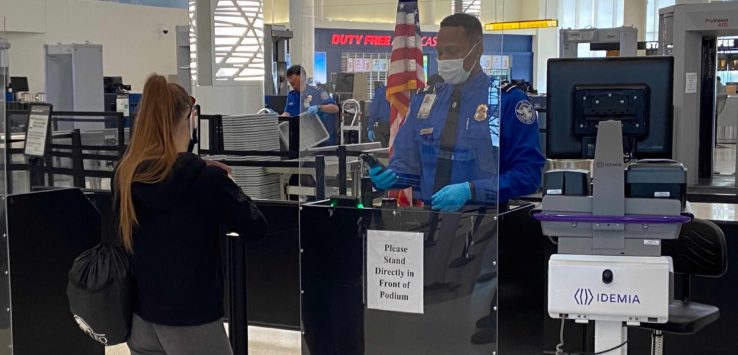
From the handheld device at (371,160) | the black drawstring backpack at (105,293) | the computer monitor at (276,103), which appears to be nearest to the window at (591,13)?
the computer monitor at (276,103)

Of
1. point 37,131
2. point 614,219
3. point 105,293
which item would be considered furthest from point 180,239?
point 37,131

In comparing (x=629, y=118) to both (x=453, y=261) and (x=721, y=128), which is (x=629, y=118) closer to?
(x=453, y=261)

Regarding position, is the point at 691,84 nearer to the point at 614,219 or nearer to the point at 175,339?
the point at 614,219

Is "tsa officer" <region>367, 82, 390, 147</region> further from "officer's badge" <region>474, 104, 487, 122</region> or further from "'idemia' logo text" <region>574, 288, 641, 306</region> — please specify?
"'idemia' logo text" <region>574, 288, 641, 306</region>

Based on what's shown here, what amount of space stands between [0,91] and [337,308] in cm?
148

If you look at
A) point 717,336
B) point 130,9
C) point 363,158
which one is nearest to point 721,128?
point 130,9

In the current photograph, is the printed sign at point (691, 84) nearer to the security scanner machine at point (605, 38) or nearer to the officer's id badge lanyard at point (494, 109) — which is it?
the security scanner machine at point (605, 38)

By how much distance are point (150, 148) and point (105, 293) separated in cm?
45

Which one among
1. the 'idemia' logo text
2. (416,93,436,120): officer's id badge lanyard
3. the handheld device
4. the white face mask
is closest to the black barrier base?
the handheld device

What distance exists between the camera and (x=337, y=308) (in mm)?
3371

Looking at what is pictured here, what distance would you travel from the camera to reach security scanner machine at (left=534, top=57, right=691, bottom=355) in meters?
2.61

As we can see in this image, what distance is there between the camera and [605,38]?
11.3m

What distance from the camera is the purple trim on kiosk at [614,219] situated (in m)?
2.59

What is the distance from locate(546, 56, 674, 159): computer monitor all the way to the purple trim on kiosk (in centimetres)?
29
